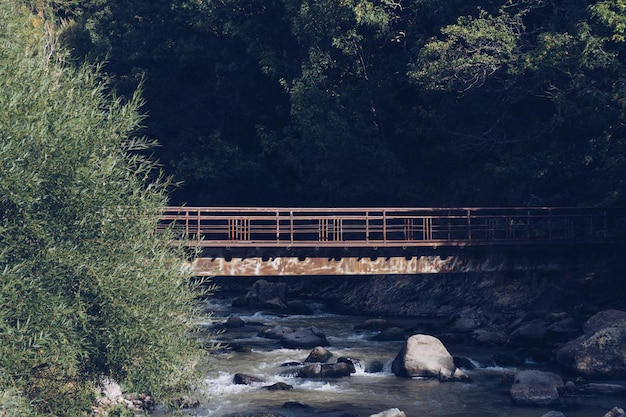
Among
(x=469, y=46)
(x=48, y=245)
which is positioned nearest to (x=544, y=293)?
(x=469, y=46)

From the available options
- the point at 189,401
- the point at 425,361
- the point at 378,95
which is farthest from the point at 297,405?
the point at 378,95

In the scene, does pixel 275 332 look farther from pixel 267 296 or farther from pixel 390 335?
pixel 267 296

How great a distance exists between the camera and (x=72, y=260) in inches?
766

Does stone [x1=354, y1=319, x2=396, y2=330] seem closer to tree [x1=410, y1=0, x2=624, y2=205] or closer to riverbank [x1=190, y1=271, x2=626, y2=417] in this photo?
riverbank [x1=190, y1=271, x2=626, y2=417]

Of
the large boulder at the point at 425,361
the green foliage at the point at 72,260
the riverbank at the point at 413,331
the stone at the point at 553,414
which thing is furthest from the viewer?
the large boulder at the point at 425,361

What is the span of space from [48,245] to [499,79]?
2526 cm

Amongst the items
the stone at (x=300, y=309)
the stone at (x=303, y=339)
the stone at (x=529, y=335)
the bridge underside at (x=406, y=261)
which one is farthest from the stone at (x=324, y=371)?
the stone at (x=300, y=309)

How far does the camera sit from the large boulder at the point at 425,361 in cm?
3027

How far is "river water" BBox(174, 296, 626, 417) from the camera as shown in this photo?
26328mm

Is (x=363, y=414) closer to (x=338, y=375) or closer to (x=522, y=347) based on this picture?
→ (x=338, y=375)

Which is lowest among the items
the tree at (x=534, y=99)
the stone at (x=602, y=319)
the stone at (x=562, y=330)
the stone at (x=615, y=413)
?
the stone at (x=615, y=413)

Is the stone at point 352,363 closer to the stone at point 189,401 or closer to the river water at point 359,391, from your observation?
the river water at point 359,391

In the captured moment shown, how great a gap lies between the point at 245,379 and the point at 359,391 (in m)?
3.64

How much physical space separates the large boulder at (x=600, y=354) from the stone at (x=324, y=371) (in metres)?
7.15
